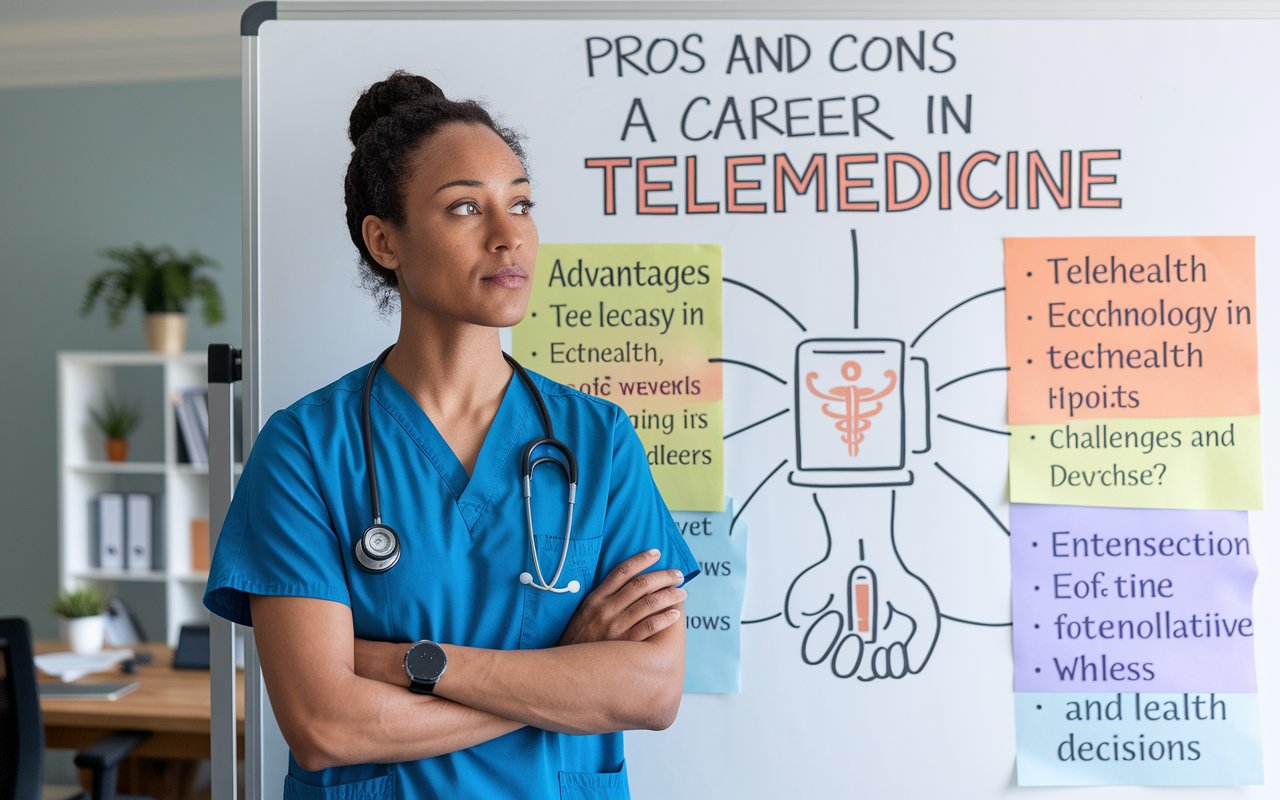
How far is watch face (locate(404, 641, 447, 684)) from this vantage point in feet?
2.80

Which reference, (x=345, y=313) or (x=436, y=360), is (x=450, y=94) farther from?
(x=436, y=360)

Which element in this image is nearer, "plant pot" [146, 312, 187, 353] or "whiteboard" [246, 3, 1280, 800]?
"whiteboard" [246, 3, 1280, 800]

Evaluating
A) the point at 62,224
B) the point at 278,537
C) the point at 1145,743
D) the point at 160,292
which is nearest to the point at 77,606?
the point at 160,292

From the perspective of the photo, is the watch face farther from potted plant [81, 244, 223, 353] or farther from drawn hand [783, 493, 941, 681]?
potted plant [81, 244, 223, 353]

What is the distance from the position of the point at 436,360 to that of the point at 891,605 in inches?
28.7

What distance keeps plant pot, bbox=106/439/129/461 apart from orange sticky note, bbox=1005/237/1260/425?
130 inches

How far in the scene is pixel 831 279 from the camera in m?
1.21

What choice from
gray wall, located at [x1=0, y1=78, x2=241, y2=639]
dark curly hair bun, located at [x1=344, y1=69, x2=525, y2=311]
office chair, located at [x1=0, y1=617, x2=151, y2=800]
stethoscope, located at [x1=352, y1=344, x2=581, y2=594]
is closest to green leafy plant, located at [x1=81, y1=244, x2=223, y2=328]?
gray wall, located at [x1=0, y1=78, x2=241, y2=639]

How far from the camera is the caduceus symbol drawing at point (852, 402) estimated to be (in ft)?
3.96

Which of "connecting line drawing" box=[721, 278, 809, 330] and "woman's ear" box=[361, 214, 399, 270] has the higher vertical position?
"woman's ear" box=[361, 214, 399, 270]

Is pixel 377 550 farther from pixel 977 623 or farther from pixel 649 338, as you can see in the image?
pixel 977 623

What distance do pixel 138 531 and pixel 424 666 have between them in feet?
9.70

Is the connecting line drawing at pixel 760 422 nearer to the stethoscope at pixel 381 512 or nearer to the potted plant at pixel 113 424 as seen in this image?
the stethoscope at pixel 381 512

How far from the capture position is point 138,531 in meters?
3.24
